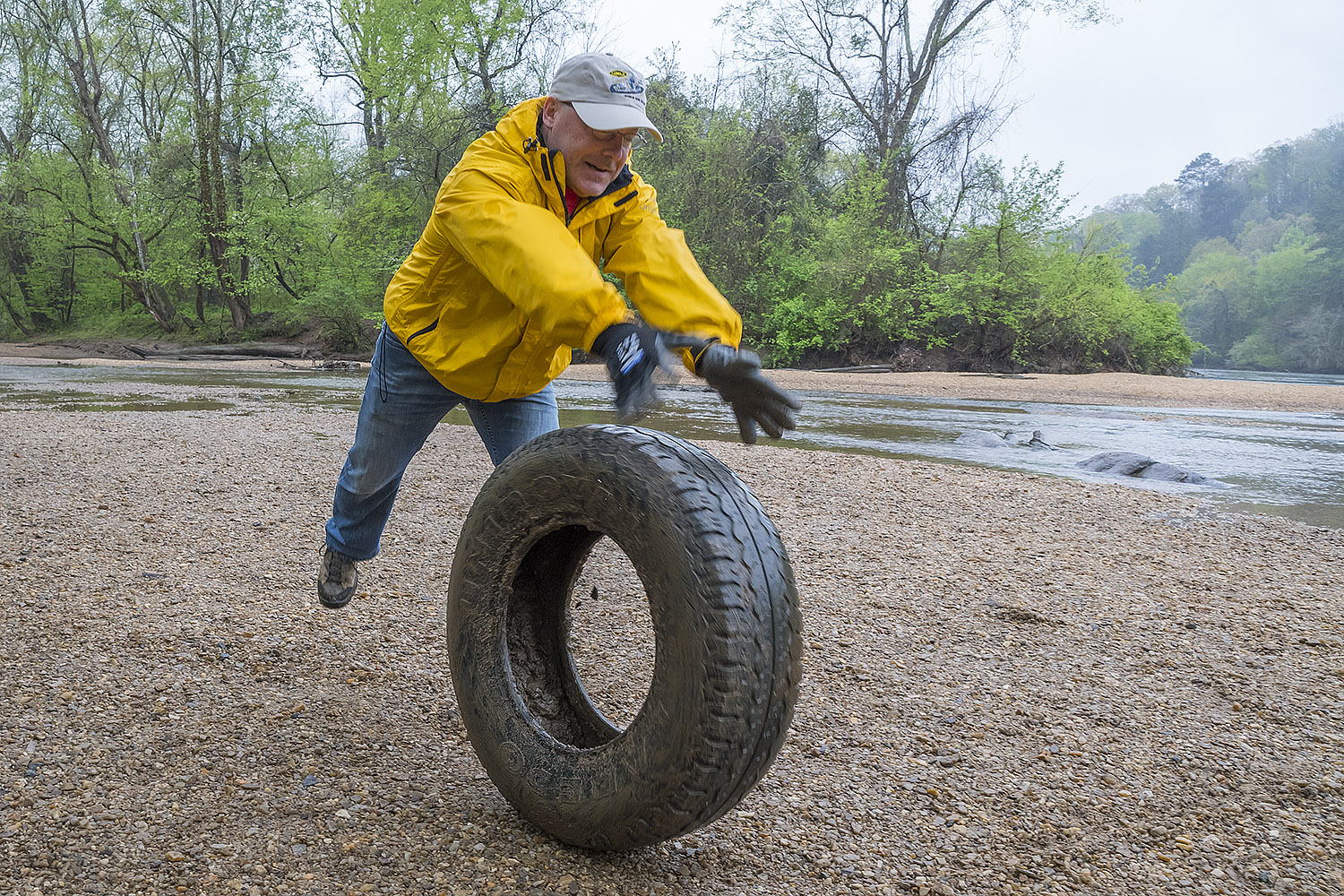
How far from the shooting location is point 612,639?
353cm

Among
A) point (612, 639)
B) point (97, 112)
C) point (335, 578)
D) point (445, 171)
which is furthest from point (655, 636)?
point (97, 112)

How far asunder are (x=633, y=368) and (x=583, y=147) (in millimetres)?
799

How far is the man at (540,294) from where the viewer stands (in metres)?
2.04

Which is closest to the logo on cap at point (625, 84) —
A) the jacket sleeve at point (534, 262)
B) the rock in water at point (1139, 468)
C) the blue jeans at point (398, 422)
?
the jacket sleeve at point (534, 262)

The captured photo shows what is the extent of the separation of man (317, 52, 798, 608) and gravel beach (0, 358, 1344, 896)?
2.95 feet

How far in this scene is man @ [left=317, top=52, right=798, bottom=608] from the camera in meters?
2.04

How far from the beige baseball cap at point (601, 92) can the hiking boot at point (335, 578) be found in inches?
75.0

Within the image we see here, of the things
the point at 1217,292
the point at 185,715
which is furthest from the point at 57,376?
the point at 1217,292

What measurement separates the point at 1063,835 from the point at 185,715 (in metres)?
2.52

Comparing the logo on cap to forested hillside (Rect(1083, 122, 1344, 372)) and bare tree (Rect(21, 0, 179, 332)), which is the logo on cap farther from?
bare tree (Rect(21, 0, 179, 332))

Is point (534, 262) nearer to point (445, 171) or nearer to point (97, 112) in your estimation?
point (445, 171)

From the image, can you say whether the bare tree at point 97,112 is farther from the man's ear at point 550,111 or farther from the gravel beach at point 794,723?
the man's ear at point 550,111

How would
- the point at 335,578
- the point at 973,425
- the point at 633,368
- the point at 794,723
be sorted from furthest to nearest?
the point at 973,425 < the point at 335,578 < the point at 794,723 < the point at 633,368

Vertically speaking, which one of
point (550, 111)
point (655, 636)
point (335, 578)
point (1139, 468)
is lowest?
point (1139, 468)
